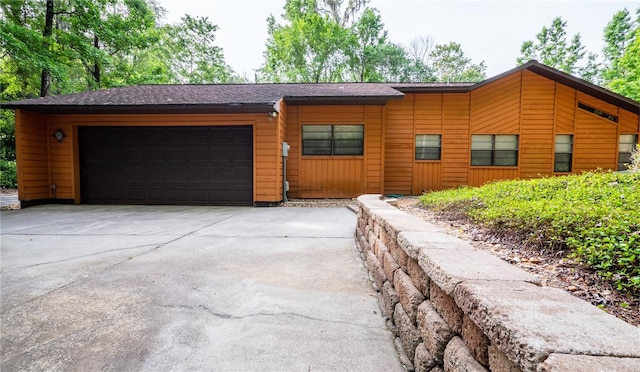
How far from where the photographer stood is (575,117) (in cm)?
898

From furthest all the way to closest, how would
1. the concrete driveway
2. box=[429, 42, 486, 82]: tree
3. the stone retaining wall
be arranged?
box=[429, 42, 486, 82]: tree → the concrete driveway → the stone retaining wall

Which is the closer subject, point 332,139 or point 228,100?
point 228,100

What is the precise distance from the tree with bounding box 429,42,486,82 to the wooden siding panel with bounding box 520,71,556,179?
17.9 meters

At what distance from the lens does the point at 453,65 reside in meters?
26.0

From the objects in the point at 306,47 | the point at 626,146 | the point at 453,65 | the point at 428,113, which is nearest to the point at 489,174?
the point at 428,113

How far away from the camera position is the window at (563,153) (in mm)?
9070

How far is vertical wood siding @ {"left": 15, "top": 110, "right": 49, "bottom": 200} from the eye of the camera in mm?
7125

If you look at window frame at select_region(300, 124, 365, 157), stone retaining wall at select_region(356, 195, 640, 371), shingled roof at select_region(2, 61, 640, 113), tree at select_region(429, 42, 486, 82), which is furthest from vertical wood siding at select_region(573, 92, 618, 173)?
tree at select_region(429, 42, 486, 82)

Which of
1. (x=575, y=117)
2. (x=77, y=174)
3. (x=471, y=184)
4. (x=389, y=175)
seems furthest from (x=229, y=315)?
(x=575, y=117)

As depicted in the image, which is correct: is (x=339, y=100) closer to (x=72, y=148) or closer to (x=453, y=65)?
(x=72, y=148)

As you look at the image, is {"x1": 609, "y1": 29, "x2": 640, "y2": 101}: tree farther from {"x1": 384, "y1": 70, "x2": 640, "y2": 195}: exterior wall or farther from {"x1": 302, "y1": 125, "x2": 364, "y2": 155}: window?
{"x1": 302, "y1": 125, "x2": 364, "y2": 155}: window

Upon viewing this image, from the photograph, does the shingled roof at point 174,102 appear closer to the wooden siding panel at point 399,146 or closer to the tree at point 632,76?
the wooden siding panel at point 399,146

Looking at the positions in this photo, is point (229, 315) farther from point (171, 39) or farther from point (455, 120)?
point (171, 39)

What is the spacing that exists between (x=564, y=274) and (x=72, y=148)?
33.7 ft
